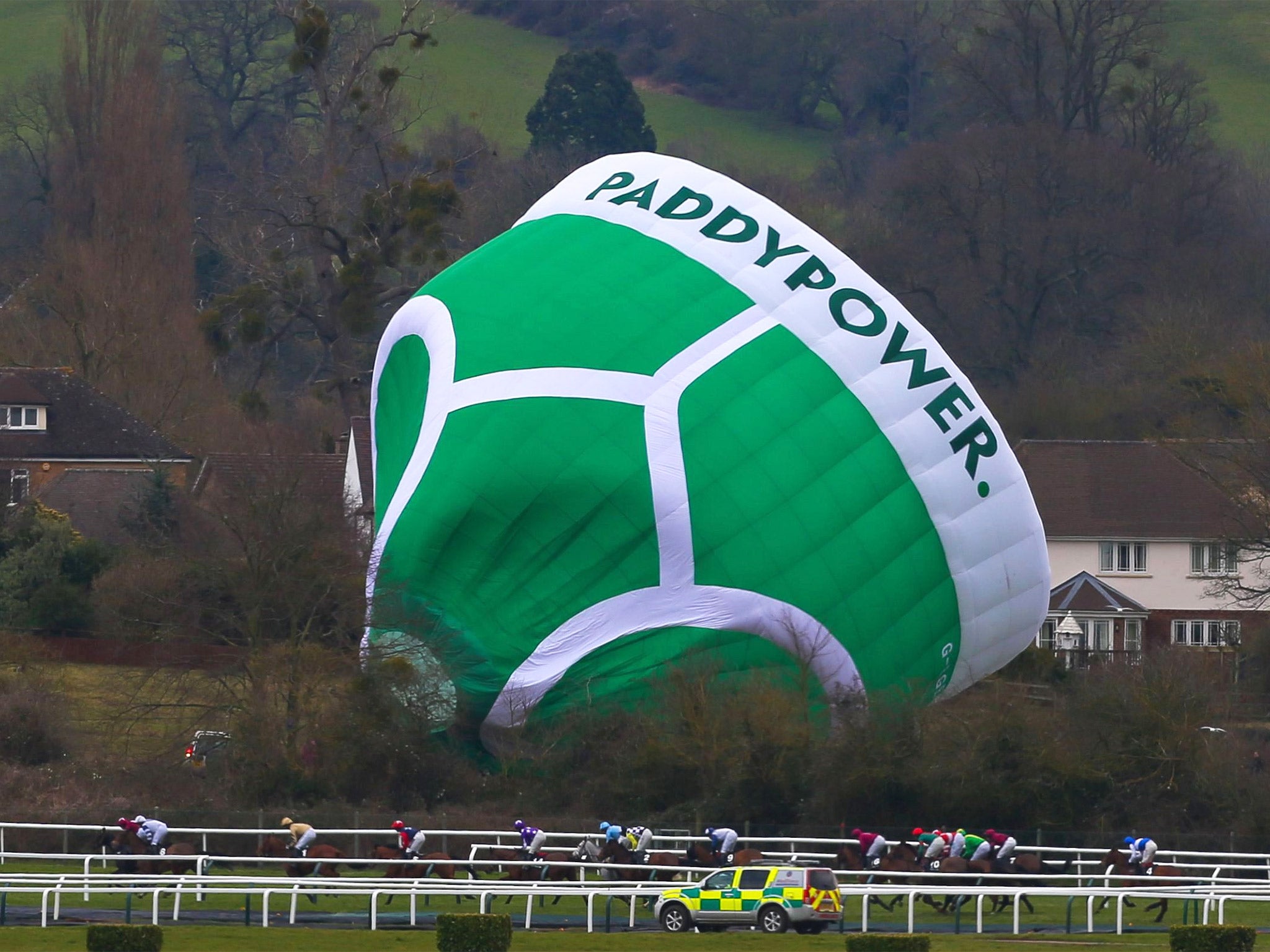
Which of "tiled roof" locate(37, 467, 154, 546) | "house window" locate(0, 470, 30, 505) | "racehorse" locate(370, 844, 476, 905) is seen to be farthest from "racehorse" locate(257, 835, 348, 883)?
"house window" locate(0, 470, 30, 505)

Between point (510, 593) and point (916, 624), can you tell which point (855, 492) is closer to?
point (916, 624)

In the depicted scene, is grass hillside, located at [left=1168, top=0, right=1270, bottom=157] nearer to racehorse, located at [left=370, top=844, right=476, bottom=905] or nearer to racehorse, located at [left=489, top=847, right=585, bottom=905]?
racehorse, located at [left=489, top=847, right=585, bottom=905]

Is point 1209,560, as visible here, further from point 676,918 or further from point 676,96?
point 676,96

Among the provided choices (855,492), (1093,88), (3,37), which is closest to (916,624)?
(855,492)

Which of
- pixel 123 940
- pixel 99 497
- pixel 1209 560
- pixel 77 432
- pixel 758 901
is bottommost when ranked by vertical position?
pixel 123 940

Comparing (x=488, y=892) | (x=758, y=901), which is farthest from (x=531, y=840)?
(x=488, y=892)
